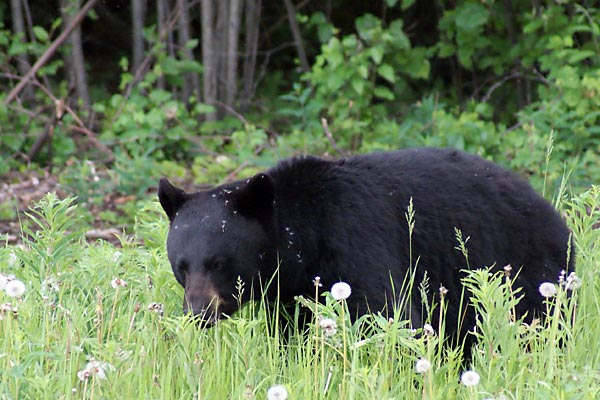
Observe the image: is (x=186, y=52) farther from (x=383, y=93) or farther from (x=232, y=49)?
(x=383, y=93)

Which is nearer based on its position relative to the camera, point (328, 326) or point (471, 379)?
point (471, 379)

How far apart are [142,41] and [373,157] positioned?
5803 mm

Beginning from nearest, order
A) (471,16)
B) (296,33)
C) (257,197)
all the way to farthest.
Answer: (257,197) → (471,16) → (296,33)

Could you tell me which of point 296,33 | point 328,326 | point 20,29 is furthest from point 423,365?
point 296,33

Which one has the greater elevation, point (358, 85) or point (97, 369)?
point (97, 369)

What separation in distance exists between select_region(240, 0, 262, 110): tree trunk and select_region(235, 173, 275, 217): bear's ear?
249 inches

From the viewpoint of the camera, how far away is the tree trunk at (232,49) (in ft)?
30.7

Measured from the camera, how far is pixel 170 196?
3932 millimetres

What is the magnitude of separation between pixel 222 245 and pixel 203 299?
8.7 inches

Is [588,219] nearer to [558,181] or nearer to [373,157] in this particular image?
[373,157]

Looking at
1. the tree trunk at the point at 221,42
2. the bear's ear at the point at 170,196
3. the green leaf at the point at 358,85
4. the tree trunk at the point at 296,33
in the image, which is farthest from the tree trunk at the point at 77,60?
the bear's ear at the point at 170,196

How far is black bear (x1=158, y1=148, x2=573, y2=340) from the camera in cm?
371

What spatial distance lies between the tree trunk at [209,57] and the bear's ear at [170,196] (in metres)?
5.38

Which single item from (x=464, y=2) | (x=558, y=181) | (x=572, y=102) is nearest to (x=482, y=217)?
(x=558, y=181)
